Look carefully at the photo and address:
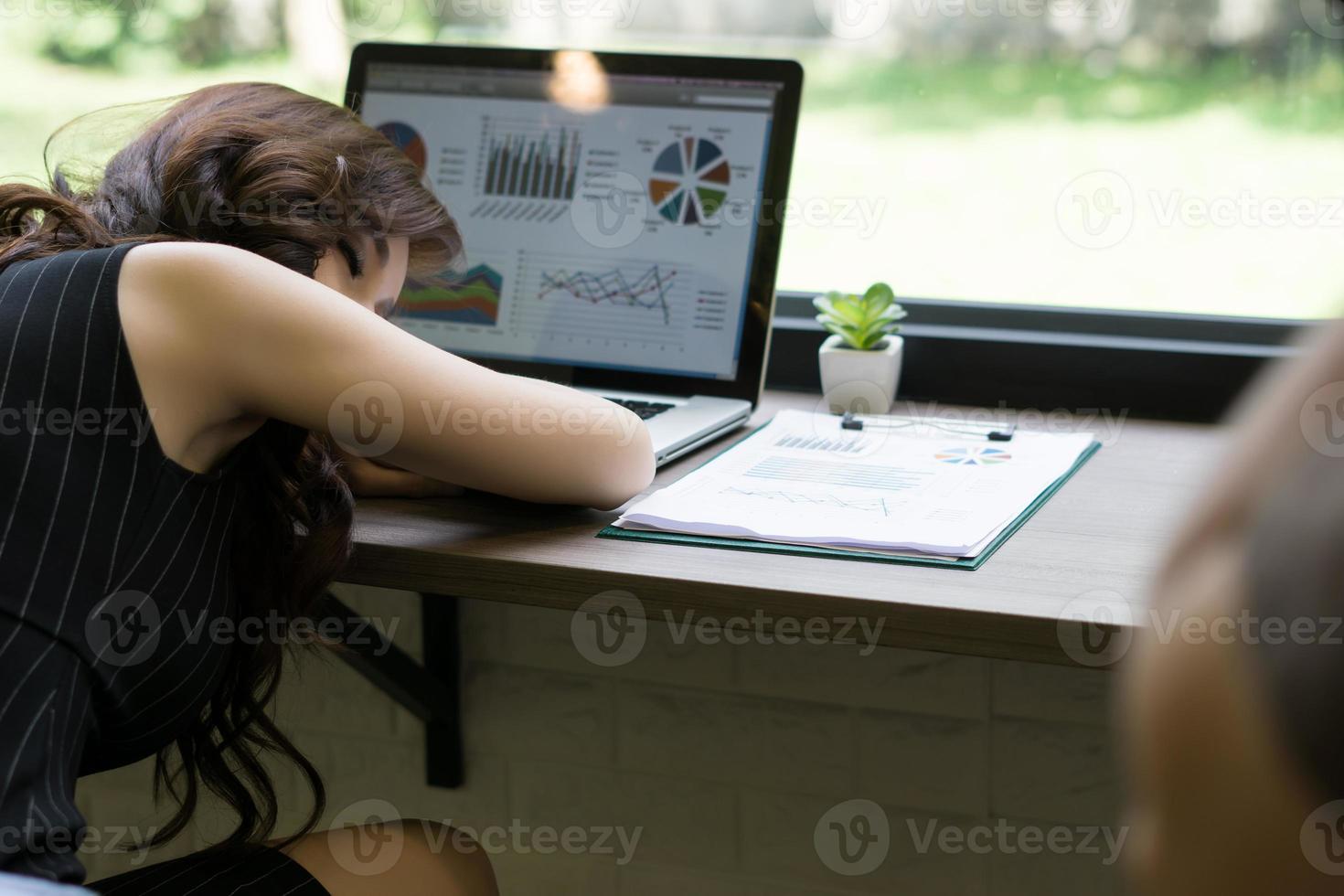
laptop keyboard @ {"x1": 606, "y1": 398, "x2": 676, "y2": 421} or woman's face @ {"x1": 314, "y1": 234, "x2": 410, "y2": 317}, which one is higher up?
woman's face @ {"x1": 314, "y1": 234, "x2": 410, "y2": 317}

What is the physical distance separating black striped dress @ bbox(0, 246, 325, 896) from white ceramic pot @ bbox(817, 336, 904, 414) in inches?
25.2

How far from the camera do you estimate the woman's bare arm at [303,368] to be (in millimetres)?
772

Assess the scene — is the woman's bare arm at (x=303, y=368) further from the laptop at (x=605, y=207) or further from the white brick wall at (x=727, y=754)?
the white brick wall at (x=727, y=754)

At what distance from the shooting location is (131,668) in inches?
30.9

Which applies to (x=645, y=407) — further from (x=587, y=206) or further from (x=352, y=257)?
(x=352, y=257)

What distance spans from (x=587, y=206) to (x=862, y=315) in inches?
11.4

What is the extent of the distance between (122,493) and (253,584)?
0.15m

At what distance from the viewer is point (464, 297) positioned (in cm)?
129

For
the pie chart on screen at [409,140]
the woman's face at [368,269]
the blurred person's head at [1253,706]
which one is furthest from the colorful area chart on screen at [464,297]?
the blurred person's head at [1253,706]

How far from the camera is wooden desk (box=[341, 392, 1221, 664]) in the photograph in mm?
751

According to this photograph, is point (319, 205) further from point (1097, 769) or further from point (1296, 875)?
point (1097, 769)

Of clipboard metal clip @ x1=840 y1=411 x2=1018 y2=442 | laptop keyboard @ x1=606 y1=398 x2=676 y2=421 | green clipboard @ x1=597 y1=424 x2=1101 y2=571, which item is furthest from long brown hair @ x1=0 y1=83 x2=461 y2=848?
clipboard metal clip @ x1=840 y1=411 x2=1018 y2=442

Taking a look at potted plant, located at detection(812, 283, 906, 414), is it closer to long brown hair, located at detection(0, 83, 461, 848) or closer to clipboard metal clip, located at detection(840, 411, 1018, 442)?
clipboard metal clip, located at detection(840, 411, 1018, 442)

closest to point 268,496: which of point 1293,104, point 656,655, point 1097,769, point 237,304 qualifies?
point 237,304
